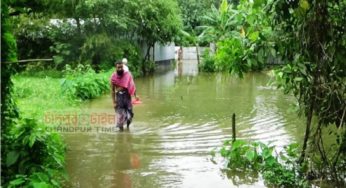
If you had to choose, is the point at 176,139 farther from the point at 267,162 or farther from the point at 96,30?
the point at 96,30

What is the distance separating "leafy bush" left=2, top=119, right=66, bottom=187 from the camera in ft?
16.5

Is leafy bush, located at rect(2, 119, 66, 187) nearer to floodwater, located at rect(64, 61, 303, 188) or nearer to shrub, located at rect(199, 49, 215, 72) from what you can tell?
floodwater, located at rect(64, 61, 303, 188)

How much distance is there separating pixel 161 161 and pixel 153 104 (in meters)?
7.55

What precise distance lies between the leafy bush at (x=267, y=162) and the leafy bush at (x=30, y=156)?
317 cm

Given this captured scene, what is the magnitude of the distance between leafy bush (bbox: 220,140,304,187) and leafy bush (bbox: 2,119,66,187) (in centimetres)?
317

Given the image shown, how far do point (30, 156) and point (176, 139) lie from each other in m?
5.19

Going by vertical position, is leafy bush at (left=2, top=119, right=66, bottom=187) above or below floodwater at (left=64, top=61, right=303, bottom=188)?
above

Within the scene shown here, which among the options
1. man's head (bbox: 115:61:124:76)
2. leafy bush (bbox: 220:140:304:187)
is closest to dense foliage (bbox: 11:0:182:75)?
man's head (bbox: 115:61:124:76)

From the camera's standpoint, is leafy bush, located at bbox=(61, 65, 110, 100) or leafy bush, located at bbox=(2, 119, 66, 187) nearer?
leafy bush, located at bbox=(2, 119, 66, 187)

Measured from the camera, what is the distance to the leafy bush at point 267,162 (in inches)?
276

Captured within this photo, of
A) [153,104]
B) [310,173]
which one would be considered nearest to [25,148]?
[310,173]

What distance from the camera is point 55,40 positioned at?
2469 cm

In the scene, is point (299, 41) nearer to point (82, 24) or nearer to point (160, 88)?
point (160, 88)

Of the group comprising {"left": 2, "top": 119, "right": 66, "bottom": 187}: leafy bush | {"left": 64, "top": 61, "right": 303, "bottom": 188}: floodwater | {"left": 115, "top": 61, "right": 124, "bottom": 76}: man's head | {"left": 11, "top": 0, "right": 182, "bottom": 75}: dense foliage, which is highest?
{"left": 11, "top": 0, "right": 182, "bottom": 75}: dense foliage
